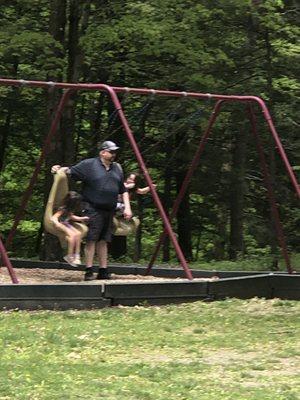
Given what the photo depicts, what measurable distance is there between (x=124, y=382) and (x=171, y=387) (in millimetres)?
368

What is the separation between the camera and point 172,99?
17.8m

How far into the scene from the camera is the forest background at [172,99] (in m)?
15.0

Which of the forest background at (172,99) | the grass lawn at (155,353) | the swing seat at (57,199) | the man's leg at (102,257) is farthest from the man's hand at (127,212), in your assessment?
the grass lawn at (155,353)

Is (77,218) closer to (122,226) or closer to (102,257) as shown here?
(102,257)

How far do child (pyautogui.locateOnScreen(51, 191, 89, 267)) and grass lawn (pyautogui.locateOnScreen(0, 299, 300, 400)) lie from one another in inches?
65.4

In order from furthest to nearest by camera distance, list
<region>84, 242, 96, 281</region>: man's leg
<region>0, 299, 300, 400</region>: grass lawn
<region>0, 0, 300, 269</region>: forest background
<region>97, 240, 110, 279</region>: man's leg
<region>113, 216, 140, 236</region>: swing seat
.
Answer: <region>0, 0, 300, 269</region>: forest background → <region>113, 216, 140, 236</region>: swing seat → <region>97, 240, 110, 279</region>: man's leg → <region>84, 242, 96, 281</region>: man's leg → <region>0, 299, 300, 400</region>: grass lawn

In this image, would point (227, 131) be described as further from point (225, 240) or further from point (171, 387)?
point (171, 387)

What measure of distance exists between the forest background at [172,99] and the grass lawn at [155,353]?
3865mm

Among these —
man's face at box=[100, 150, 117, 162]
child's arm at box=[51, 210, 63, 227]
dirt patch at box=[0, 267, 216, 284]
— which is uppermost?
man's face at box=[100, 150, 117, 162]

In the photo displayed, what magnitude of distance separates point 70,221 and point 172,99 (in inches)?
308

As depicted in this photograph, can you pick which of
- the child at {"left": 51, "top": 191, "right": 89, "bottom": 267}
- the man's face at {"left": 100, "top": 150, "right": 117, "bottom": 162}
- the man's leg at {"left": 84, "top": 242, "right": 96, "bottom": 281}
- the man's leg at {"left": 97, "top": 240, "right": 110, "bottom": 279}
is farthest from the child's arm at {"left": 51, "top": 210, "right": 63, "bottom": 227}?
the man's face at {"left": 100, "top": 150, "right": 117, "bottom": 162}

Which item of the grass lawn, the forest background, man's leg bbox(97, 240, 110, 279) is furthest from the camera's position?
the forest background

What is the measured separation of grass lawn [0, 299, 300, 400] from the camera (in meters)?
5.55

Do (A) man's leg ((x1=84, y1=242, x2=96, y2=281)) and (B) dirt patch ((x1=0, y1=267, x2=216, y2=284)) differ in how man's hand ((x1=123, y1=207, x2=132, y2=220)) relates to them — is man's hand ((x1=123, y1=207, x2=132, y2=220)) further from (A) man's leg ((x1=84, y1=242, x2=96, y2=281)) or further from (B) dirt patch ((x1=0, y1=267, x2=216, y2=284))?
(B) dirt patch ((x1=0, y1=267, x2=216, y2=284))
